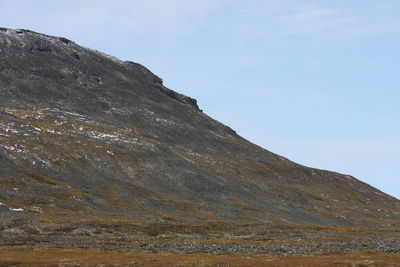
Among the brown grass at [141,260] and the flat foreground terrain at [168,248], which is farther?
the flat foreground terrain at [168,248]

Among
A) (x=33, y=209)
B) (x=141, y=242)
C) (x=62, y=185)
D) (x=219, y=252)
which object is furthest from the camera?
(x=62, y=185)

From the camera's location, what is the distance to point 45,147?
7411 inches

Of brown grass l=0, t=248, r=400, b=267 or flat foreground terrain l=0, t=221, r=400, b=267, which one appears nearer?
brown grass l=0, t=248, r=400, b=267

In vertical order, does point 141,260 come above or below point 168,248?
below

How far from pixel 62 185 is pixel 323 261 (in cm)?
10885

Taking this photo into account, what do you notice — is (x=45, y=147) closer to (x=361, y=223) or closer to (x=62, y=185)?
(x=62, y=185)

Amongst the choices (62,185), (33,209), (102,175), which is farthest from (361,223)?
(33,209)

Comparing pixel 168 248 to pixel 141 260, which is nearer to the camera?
pixel 141 260

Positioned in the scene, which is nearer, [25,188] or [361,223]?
[25,188]

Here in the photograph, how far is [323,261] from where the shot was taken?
226 feet

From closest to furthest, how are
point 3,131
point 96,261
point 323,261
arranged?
point 96,261 → point 323,261 → point 3,131

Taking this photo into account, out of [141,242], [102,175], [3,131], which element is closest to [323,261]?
[141,242]

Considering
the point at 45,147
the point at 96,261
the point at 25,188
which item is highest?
the point at 45,147

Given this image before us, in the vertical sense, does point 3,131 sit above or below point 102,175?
above
